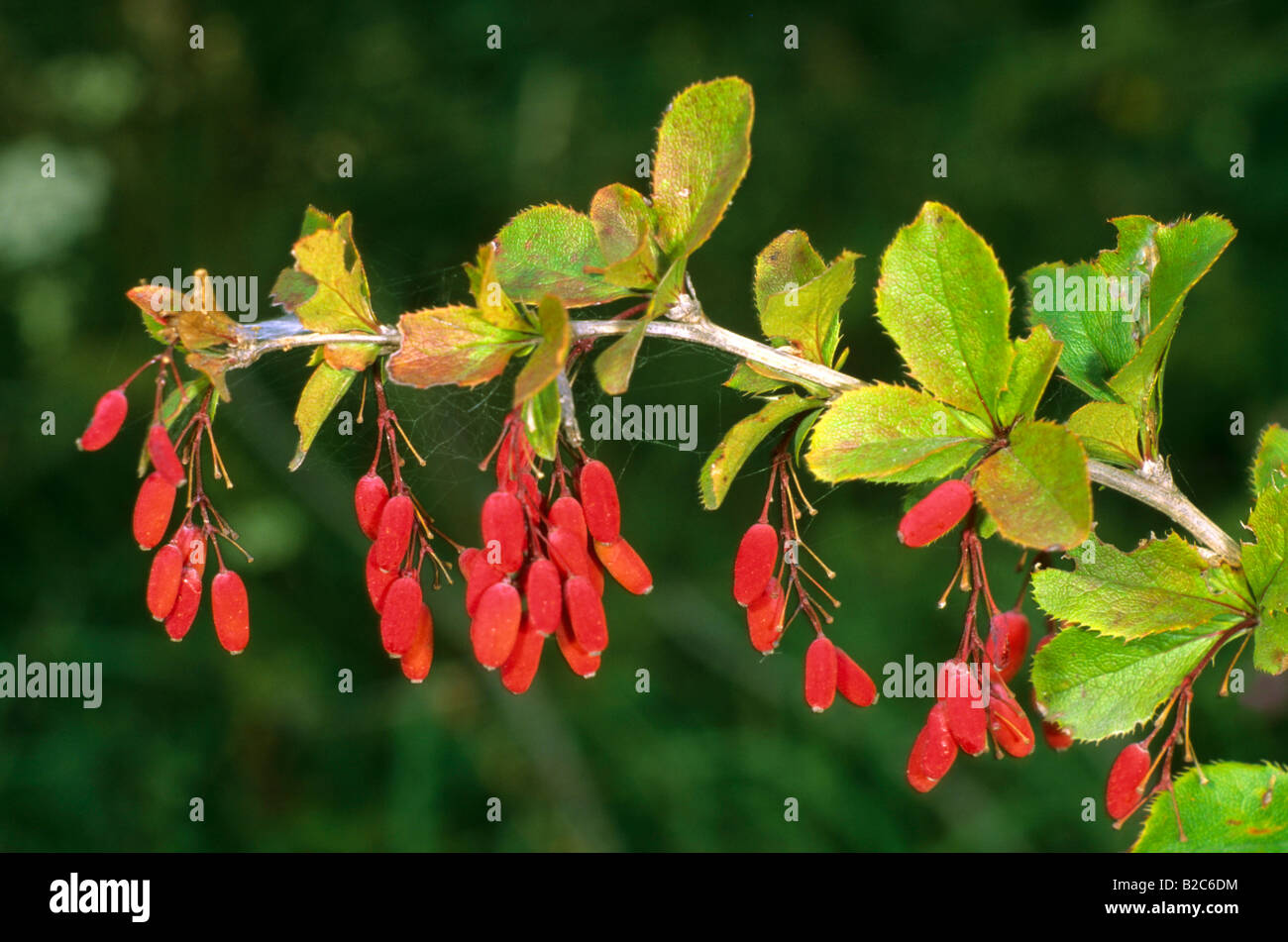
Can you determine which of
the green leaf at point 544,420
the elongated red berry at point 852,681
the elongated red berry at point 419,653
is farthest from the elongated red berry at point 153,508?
the elongated red berry at point 852,681

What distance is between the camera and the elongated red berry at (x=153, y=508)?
132cm

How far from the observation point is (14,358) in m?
4.14

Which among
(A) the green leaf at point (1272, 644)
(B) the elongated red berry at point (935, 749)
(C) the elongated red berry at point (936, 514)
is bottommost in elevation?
(B) the elongated red berry at point (935, 749)

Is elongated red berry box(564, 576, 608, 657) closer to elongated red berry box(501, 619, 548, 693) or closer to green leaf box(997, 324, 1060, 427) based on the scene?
elongated red berry box(501, 619, 548, 693)

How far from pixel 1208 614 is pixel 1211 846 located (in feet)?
0.92

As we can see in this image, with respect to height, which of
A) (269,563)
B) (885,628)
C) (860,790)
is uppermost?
(269,563)

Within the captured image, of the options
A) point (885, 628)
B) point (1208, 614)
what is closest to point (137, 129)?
point (885, 628)

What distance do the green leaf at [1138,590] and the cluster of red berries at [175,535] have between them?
3.10ft

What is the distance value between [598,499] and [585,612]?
133mm

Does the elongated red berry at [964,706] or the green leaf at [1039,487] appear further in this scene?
the elongated red berry at [964,706]

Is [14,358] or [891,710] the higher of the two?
[14,358]

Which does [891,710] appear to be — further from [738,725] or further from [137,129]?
[137,129]

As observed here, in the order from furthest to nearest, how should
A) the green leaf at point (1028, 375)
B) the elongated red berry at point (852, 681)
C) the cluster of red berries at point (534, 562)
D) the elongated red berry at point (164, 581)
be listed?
the elongated red berry at point (852, 681) < the elongated red berry at point (164, 581) < the cluster of red berries at point (534, 562) < the green leaf at point (1028, 375)

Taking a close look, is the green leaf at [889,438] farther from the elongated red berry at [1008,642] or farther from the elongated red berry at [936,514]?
the elongated red berry at [1008,642]
